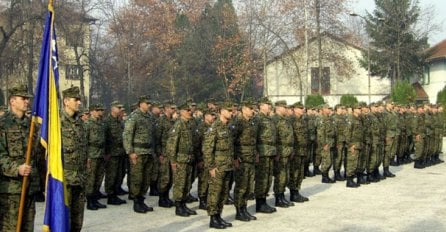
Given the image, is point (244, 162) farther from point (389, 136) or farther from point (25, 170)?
point (389, 136)

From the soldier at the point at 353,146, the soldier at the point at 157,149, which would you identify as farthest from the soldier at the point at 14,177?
the soldier at the point at 353,146

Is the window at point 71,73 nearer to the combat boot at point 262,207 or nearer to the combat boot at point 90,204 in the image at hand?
the combat boot at point 90,204

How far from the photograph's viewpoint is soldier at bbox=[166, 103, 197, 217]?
910cm

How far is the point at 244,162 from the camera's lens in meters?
8.73

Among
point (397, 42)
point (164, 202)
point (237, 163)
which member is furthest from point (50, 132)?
point (397, 42)

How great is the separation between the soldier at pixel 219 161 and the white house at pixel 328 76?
90.7 ft

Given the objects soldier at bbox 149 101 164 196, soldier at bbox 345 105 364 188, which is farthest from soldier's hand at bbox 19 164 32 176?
soldier at bbox 345 105 364 188

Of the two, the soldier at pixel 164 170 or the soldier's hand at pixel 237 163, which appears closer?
the soldier's hand at pixel 237 163

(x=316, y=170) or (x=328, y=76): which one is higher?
(x=328, y=76)

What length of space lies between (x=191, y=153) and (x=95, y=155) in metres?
1.96

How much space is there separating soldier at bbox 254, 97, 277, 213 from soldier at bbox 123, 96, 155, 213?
1.94m

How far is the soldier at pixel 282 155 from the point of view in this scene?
991 centimetres

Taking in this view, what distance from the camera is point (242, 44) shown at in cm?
3628

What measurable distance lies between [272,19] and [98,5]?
36.7ft
